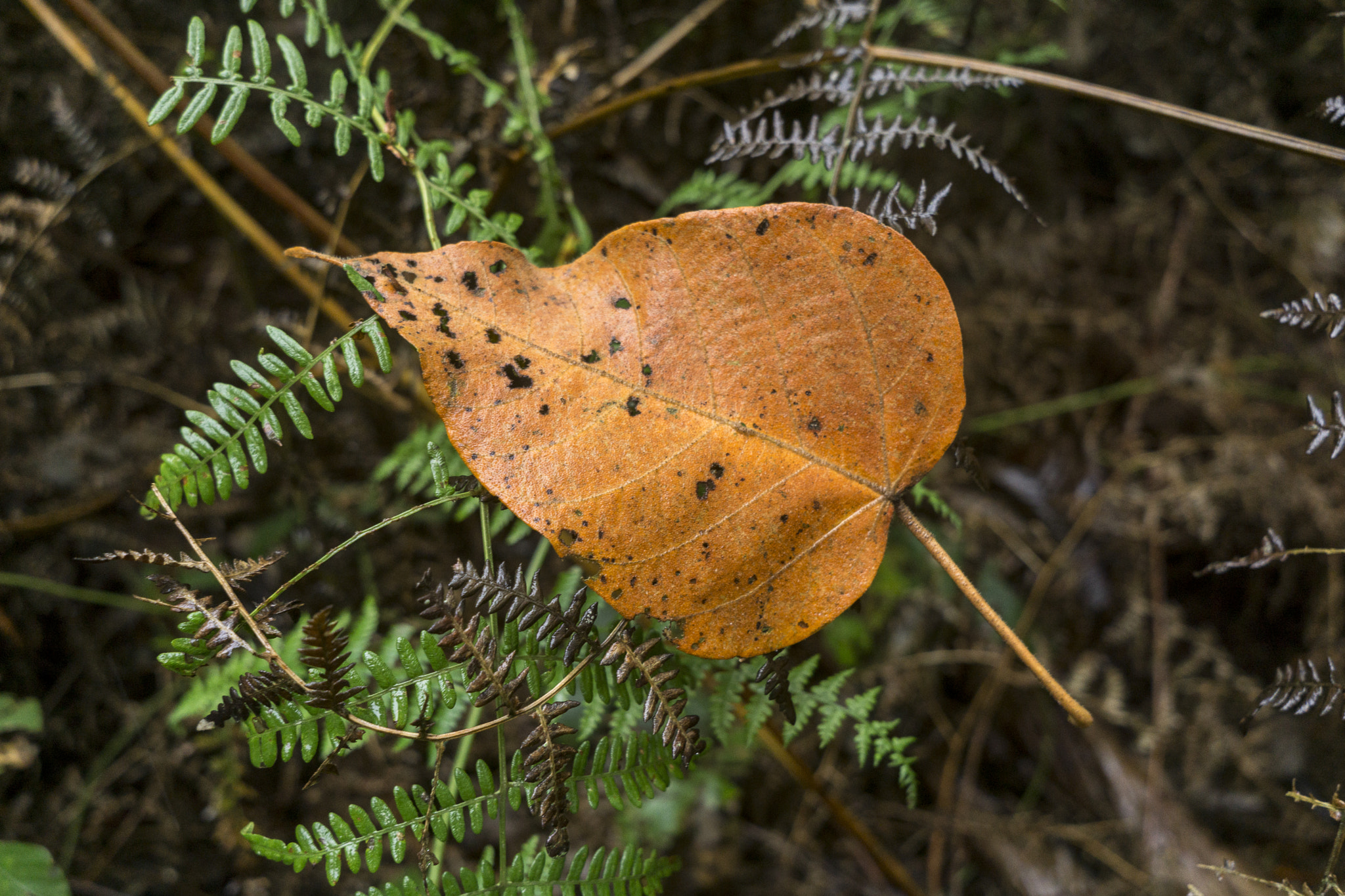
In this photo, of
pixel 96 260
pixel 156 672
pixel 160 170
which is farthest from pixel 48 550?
pixel 160 170

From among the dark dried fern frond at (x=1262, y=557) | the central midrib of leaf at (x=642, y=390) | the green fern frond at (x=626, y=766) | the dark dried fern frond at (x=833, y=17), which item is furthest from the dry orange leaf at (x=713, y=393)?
the dark dried fern frond at (x=833, y=17)

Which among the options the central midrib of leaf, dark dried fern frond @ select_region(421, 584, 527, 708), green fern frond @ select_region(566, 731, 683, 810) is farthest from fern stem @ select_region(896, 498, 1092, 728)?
dark dried fern frond @ select_region(421, 584, 527, 708)

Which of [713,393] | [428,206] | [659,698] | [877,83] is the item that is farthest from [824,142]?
[659,698]

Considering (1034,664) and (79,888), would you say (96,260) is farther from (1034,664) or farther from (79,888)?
(1034,664)

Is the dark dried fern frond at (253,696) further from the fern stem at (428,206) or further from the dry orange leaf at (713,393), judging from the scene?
the fern stem at (428,206)

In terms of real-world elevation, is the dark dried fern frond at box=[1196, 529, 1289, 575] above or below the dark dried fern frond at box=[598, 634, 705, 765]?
above

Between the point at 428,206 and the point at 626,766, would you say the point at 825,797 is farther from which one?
the point at 428,206

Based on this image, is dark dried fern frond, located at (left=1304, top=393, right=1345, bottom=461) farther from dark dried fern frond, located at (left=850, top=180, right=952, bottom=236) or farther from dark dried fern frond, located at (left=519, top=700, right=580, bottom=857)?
dark dried fern frond, located at (left=519, top=700, right=580, bottom=857)
